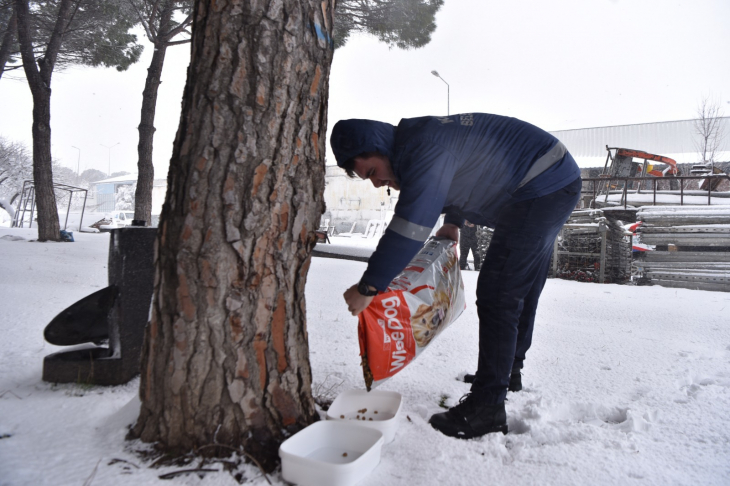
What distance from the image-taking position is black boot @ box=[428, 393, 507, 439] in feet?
5.46

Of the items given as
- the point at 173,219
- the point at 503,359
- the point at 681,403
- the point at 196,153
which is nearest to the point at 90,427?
the point at 173,219

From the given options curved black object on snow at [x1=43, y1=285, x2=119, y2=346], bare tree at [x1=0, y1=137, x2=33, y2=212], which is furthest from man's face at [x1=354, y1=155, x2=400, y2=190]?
bare tree at [x1=0, y1=137, x2=33, y2=212]

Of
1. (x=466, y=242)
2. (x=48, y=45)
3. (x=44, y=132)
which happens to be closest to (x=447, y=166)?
(x=466, y=242)

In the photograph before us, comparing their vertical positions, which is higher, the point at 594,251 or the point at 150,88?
the point at 150,88

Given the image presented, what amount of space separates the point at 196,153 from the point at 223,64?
290 millimetres

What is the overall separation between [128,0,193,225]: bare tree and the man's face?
798 cm

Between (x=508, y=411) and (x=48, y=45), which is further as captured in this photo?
(x=48, y=45)

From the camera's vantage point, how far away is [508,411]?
6.13ft

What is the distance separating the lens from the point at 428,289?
1.87 m

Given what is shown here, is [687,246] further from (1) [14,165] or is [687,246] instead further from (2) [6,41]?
(1) [14,165]

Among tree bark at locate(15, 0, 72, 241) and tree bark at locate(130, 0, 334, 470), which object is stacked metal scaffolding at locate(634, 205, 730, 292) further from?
tree bark at locate(15, 0, 72, 241)

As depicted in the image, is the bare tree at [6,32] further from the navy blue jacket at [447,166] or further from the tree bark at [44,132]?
the navy blue jacket at [447,166]

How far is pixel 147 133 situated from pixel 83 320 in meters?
7.89

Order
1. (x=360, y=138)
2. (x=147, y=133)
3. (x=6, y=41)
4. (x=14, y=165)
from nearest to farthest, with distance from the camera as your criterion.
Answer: (x=360, y=138), (x=147, y=133), (x=6, y=41), (x=14, y=165)
